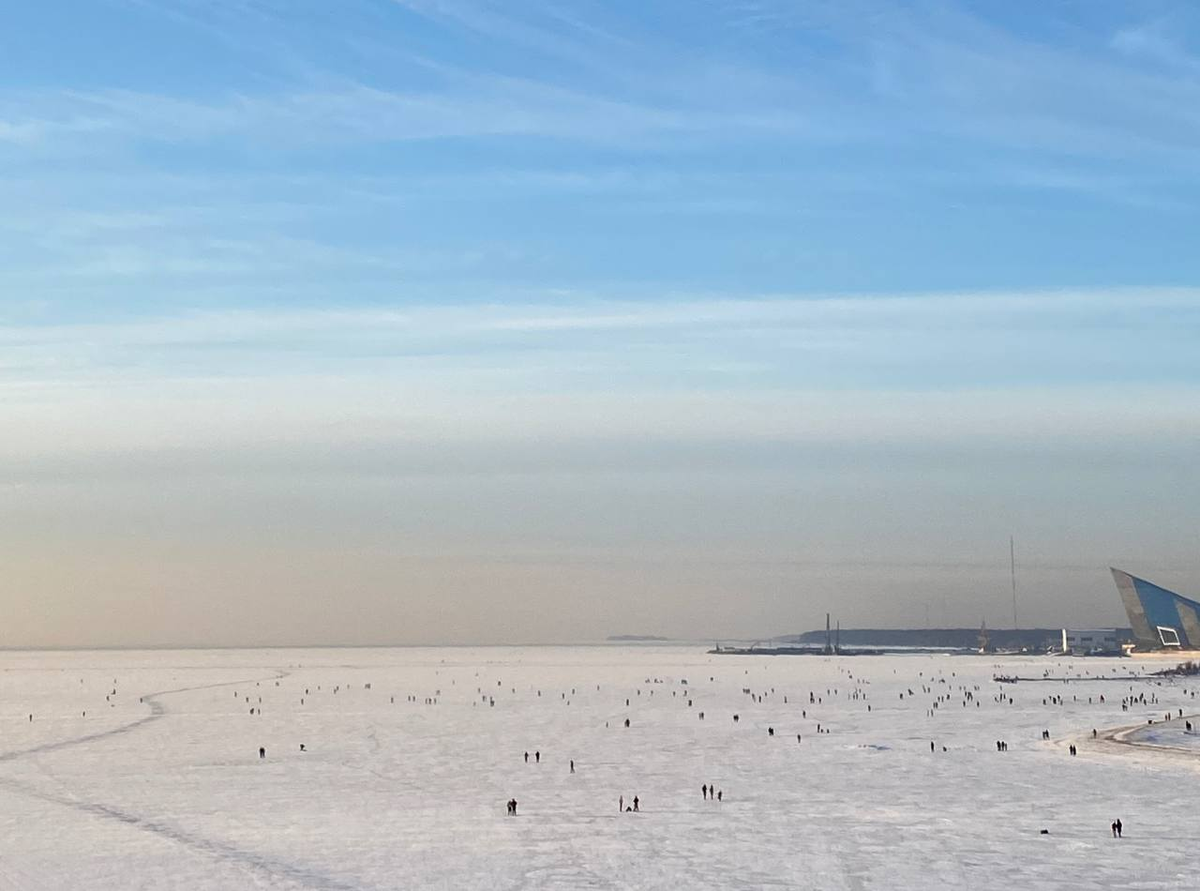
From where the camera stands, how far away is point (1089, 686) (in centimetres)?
12188

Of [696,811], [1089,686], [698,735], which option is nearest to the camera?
[696,811]

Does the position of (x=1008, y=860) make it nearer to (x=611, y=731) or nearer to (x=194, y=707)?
(x=611, y=731)

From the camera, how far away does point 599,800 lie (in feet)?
156

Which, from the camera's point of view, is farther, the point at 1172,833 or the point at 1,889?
the point at 1172,833

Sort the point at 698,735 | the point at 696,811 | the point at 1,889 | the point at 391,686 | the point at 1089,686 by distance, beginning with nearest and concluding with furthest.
→ the point at 1,889 → the point at 696,811 → the point at 698,735 → the point at 1089,686 → the point at 391,686

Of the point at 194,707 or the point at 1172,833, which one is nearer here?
the point at 1172,833

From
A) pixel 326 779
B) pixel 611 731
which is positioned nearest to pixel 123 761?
pixel 326 779

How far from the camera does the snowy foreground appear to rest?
35.7 metres

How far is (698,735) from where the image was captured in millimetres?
73312

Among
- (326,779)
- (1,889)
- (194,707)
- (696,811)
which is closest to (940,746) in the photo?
(696,811)

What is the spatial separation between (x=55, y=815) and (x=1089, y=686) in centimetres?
9568

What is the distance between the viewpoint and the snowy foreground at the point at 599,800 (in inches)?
1406

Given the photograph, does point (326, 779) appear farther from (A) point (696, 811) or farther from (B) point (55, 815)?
(A) point (696, 811)

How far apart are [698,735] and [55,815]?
35258mm
